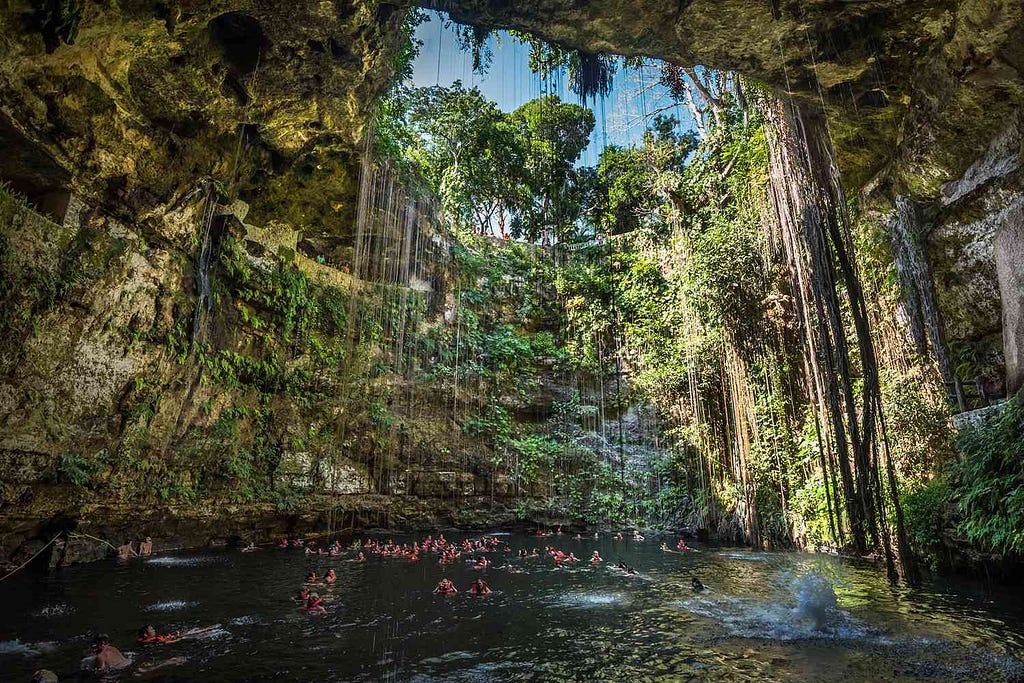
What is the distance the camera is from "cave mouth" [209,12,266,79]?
8.11 m

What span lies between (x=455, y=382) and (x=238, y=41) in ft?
36.1

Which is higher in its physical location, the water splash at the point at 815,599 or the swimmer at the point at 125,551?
the swimmer at the point at 125,551

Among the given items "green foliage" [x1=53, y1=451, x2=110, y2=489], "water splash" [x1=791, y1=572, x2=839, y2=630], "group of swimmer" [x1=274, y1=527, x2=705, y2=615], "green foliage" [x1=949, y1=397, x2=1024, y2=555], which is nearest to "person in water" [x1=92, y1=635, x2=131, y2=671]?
"group of swimmer" [x1=274, y1=527, x2=705, y2=615]

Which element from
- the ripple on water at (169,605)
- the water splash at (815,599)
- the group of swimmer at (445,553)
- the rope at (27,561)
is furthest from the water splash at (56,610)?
the water splash at (815,599)

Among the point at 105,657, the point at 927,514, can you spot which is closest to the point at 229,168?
the point at 105,657

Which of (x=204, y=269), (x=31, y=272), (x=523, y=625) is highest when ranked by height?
(x=204, y=269)

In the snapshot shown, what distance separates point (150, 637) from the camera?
5336 millimetres

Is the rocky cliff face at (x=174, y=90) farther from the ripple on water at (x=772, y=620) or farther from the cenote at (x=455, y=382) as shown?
the ripple on water at (x=772, y=620)

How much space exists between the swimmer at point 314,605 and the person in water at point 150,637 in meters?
1.61

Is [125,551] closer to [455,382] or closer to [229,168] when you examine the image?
[229,168]

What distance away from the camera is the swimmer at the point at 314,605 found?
6.72 m

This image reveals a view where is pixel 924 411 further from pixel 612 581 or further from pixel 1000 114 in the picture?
pixel 612 581

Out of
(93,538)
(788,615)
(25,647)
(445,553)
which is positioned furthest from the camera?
(445,553)

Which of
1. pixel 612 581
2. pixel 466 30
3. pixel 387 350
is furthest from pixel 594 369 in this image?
pixel 466 30
